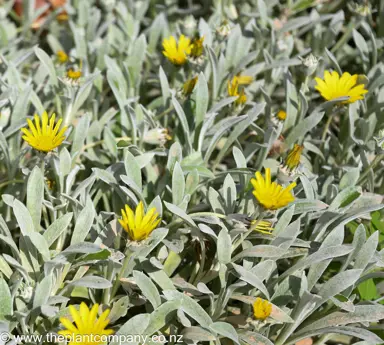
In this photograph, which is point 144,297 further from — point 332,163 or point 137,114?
point 332,163

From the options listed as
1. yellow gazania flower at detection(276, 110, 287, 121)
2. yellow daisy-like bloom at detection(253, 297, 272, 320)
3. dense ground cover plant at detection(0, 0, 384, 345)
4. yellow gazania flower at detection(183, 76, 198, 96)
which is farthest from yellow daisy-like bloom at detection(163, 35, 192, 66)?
yellow daisy-like bloom at detection(253, 297, 272, 320)

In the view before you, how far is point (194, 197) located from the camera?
1.59 m

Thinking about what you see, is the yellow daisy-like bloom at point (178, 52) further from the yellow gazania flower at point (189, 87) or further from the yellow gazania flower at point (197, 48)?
the yellow gazania flower at point (189, 87)

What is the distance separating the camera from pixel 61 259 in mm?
1272

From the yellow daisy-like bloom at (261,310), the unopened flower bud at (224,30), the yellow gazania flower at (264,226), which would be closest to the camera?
the yellow daisy-like bloom at (261,310)

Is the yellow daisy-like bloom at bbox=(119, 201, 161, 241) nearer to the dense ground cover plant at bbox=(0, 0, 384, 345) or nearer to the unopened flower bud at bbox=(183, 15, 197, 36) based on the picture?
the dense ground cover plant at bbox=(0, 0, 384, 345)

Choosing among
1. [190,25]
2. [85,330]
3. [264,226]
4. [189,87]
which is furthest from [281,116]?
[85,330]

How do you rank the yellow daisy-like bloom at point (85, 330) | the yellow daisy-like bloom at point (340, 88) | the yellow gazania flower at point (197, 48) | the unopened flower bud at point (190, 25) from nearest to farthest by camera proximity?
the yellow daisy-like bloom at point (85, 330) → the yellow daisy-like bloom at point (340, 88) → the yellow gazania flower at point (197, 48) → the unopened flower bud at point (190, 25)

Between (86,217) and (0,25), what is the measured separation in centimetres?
117

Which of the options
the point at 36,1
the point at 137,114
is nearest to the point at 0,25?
the point at 36,1

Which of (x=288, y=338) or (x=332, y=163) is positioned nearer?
(x=288, y=338)

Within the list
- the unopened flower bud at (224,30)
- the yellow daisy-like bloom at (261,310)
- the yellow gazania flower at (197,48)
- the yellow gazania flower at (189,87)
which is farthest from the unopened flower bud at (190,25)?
the yellow daisy-like bloom at (261,310)

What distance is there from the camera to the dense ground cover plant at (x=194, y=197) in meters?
1.29

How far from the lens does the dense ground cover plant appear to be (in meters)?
1.29
